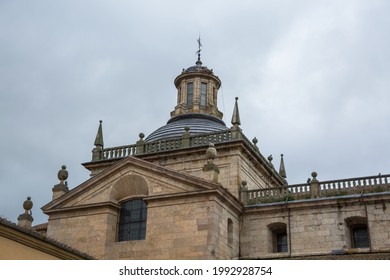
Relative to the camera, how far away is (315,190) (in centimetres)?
2988

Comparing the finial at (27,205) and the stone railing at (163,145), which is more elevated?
the stone railing at (163,145)

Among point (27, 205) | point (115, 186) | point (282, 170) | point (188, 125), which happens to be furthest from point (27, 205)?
point (282, 170)

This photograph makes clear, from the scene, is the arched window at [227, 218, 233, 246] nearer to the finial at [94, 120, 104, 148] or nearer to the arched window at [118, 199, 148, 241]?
the arched window at [118, 199, 148, 241]

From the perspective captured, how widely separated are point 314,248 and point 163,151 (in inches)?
420

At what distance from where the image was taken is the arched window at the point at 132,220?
2877cm

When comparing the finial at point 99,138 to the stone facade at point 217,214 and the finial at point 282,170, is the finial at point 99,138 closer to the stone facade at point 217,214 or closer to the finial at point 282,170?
the stone facade at point 217,214

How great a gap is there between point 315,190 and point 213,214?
6.38 metres

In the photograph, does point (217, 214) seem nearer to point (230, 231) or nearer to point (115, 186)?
point (230, 231)

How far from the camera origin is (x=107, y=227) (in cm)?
2875

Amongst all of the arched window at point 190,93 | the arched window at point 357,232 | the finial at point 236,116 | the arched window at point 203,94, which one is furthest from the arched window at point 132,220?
the arched window at point 203,94

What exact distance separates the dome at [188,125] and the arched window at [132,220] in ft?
27.4

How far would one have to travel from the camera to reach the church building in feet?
88.7

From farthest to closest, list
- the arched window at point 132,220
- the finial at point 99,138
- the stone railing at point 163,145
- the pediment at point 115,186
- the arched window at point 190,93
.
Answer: the arched window at point 190,93, the finial at point 99,138, the stone railing at point 163,145, the pediment at point 115,186, the arched window at point 132,220
